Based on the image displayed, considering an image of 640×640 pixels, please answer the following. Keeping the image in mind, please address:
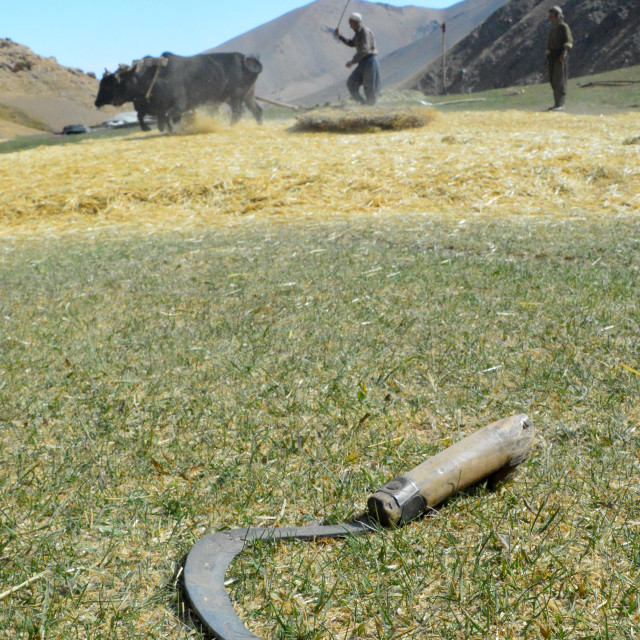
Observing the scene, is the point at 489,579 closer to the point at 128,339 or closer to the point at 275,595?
the point at 275,595

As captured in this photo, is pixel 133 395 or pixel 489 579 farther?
pixel 133 395

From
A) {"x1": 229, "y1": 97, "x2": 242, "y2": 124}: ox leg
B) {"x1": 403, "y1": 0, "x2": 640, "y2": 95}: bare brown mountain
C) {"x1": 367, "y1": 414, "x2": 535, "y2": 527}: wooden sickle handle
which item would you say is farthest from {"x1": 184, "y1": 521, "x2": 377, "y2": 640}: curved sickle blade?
{"x1": 403, "y1": 0, "x2": 640, "y2": 95}: bare brown mountain

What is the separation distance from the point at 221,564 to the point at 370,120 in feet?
44.7

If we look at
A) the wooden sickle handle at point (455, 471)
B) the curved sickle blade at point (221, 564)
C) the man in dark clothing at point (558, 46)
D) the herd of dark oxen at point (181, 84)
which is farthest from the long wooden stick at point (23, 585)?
the man in dark clothing at point (558, 46)

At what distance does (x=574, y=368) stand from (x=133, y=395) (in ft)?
7.22

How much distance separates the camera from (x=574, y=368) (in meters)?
3.51

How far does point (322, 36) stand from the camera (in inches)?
3514

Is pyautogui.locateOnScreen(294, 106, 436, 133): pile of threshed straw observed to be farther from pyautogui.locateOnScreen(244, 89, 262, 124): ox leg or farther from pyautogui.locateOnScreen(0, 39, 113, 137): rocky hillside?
pyautogui.locateOnScreen(0, 39, 113, 137): rocky hillside

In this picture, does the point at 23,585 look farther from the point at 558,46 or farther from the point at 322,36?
the point at 322,36

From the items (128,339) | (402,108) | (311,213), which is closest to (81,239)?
(311,213)

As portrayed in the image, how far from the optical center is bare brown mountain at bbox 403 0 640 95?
38312mm

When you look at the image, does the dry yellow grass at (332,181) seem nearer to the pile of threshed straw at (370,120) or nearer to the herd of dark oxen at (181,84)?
the pile of threshed straw at (370,120)

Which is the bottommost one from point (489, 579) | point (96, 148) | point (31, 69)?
point (489, 579)

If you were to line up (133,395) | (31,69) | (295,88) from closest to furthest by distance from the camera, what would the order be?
1. (133,395)
2. (31,69)
3. (295,88)
